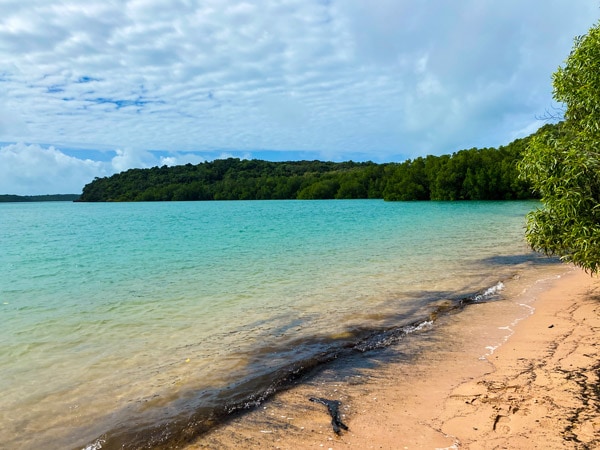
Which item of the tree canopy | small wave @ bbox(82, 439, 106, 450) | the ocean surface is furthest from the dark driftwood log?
the tree canopy

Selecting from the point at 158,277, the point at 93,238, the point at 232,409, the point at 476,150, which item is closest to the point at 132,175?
the point at 476,150

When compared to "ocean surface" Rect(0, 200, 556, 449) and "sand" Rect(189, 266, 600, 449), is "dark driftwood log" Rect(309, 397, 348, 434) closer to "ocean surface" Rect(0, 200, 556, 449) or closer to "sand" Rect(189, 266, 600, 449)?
"sand" Rect(189, 266, 600, 449)

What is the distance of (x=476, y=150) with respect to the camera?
104m

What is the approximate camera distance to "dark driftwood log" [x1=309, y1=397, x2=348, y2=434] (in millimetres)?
5461

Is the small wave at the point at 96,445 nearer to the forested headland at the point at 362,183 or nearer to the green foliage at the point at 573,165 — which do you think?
the green foliage at the point at 573,165

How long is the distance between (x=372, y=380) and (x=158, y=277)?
13600 millimetres

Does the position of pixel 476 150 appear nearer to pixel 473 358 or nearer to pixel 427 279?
pixel 427 279

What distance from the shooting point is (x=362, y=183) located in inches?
5812

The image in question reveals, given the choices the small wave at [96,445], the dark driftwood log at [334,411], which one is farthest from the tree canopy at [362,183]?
the small wave at [96,445]

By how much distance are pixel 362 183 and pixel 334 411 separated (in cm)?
14425

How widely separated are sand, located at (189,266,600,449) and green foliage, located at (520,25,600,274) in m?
1.94

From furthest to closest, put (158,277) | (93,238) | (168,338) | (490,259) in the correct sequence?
1. (93,238)
2. (490,259)
3. (158,277)
4. (168,338)

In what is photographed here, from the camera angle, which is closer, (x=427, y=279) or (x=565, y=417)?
(x=565, y=417)

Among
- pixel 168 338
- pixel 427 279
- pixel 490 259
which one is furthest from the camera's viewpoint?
pixel 490 259
